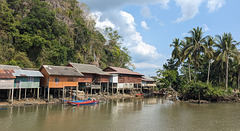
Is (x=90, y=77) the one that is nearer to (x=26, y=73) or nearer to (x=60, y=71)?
(x=60, y=71)

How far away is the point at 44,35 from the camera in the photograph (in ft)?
110

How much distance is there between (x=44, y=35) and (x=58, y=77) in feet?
41.0

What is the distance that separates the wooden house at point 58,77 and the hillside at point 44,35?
664 cm

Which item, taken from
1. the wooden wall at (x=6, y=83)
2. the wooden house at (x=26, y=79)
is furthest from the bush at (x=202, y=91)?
the wooden wall at (x=6, y=83)

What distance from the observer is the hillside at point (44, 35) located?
2950 centimetres

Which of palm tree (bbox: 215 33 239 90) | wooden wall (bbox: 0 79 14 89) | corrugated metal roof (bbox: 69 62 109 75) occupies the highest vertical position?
palm tree (bbox: 215 33 239 90)

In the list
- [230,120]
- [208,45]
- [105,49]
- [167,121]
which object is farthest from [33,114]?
[105,49]

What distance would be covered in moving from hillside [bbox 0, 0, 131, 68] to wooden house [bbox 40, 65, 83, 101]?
664 cm

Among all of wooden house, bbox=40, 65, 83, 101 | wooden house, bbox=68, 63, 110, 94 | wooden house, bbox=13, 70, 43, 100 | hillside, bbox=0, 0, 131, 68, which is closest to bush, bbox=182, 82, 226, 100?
wooden house, bbox=68, 63, 110, 94

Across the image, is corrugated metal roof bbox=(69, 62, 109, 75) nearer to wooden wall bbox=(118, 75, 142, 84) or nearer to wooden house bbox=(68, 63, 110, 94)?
wooden house bbox=(68, 63, 110, 94)

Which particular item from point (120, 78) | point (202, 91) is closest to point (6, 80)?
point (120, 78)

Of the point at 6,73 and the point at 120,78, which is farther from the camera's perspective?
the point at 120,78

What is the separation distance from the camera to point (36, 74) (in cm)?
2403

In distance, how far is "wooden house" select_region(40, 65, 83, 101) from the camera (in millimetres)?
25109
